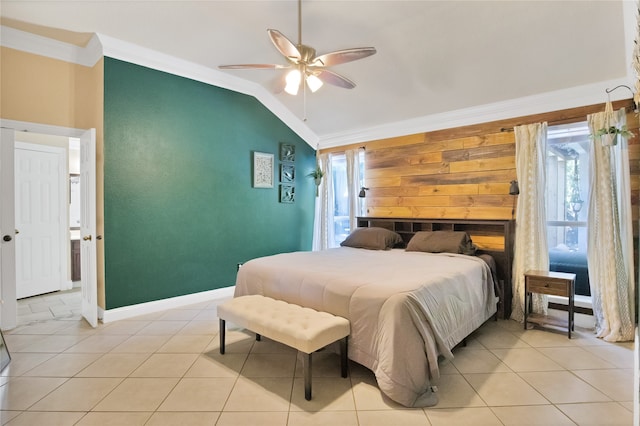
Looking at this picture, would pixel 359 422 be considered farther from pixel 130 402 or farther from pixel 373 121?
pixel 373 121

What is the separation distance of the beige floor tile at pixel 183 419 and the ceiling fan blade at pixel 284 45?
8.06 ft

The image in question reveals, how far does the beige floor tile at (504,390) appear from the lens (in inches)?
80.4

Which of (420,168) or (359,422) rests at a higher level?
(420,168)

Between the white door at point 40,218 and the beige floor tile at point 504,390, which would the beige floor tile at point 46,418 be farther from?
the white door at point 40,218

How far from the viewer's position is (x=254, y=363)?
257 centimetres

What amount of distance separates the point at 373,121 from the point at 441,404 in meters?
3.84

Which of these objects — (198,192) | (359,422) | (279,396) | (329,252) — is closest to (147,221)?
(198,192)

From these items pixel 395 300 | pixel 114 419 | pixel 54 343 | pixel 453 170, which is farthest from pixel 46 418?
pixel 453 170

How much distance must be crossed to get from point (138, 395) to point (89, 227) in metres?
2.06

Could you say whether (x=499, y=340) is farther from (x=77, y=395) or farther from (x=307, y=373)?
(x=77, y=395)

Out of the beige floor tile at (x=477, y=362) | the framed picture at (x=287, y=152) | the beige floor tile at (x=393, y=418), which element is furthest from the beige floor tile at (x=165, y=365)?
the framed picture at (x=287, y=152)

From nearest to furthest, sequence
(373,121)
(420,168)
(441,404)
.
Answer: (441,404) < (420,168) < (373,121)

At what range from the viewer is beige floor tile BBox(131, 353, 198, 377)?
2.39m

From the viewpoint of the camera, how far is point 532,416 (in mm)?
1895
